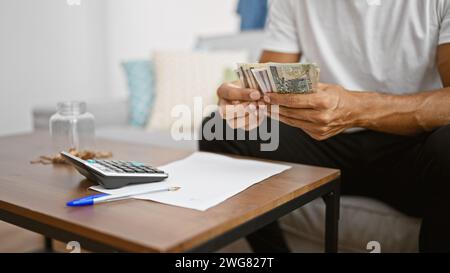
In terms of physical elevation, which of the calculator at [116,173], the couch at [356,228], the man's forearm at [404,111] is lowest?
the couch at [356,228]

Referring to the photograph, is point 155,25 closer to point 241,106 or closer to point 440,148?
point 241,106

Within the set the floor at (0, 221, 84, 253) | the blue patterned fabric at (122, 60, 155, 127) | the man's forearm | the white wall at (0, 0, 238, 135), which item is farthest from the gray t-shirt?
the white wall at (0, 0, 238, 135)

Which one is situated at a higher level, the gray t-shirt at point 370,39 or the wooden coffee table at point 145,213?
the gray t-shirt at point 370,39

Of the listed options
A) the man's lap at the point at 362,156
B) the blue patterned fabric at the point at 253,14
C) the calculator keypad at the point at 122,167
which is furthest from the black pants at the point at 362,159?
the blue patterned fabric at the point at 253,14

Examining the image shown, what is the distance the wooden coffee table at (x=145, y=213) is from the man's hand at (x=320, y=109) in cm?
9

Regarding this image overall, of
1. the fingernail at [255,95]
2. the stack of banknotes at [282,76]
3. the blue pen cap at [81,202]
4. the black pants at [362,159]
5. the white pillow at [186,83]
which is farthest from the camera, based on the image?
the white pillow at [186,83]

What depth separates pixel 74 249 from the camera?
0.65 meters

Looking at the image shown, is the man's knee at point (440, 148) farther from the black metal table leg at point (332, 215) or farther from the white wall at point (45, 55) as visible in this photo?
the white wall at point (45, 55)

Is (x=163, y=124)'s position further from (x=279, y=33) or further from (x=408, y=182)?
(x=408, y=182)

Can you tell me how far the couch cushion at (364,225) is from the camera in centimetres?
106

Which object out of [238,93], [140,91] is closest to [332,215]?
[238,93]

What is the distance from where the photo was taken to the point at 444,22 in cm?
98

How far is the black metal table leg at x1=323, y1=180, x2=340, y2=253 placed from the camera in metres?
0.87

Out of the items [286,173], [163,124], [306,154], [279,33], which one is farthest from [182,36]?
[286,173]
